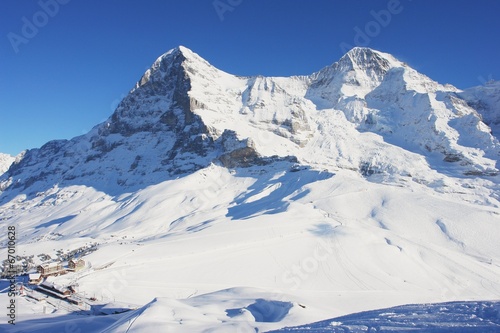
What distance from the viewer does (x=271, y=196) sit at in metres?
80.8

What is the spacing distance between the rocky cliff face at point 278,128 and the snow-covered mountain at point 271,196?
25.1 inches

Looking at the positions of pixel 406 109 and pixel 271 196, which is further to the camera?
pixel 406 109

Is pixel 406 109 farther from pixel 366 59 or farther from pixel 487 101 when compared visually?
pixel 366 59

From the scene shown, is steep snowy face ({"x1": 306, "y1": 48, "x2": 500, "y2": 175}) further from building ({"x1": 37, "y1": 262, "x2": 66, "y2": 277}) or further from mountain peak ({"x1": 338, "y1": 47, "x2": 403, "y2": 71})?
building ({"x1": 37, "y1": 262, "x2": 66, "y2": 277})

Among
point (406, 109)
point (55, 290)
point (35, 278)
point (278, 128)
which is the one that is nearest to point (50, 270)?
point (35, 278)

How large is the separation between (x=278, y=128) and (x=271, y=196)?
49639mm

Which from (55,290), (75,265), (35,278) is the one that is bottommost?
(55,290)

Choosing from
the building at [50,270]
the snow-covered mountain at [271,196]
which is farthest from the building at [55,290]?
the building at [50,270]

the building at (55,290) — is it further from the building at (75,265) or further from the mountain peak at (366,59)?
the mountain peak at (366,59)

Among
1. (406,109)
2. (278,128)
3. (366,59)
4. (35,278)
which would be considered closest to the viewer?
(35,278)

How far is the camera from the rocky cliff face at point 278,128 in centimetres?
10762

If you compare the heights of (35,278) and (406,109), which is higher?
(406,109)

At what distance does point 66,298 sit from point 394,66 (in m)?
170

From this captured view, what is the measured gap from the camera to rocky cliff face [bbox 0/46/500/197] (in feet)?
353
